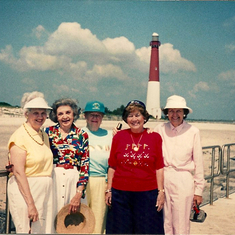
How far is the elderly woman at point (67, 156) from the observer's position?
2922 mm

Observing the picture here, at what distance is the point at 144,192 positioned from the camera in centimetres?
289

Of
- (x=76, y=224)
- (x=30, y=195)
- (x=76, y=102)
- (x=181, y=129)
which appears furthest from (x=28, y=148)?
(x=181, y=129)

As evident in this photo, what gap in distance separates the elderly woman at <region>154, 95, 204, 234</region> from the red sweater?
22 cm

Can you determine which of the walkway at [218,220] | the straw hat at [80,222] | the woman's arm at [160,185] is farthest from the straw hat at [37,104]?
the walkway at [218,220]

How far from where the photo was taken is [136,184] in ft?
9.41

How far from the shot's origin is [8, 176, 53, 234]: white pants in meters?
2.68

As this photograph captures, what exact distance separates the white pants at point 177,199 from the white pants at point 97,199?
62 cm

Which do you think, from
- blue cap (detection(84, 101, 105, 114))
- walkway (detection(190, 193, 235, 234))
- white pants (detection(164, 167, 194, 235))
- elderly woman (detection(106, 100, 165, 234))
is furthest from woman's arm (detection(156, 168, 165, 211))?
walkway (detection(190, 193, 235, 234))

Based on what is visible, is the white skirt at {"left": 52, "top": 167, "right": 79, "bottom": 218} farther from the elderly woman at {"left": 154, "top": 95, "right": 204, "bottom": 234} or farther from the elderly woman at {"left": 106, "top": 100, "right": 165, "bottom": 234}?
the elderly woman at {"left": 154, "top": 95, "right": 204, "bottom": 234}

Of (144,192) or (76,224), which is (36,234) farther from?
(144,192)

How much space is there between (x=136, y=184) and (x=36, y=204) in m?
0.87

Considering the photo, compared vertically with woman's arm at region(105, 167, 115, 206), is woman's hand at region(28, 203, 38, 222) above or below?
below

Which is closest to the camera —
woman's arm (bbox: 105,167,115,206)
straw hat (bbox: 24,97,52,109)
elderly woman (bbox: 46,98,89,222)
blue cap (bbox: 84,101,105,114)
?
straw hat (bbox: 24,97,52,109)

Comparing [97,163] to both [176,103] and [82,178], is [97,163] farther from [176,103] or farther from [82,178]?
[176,103]
